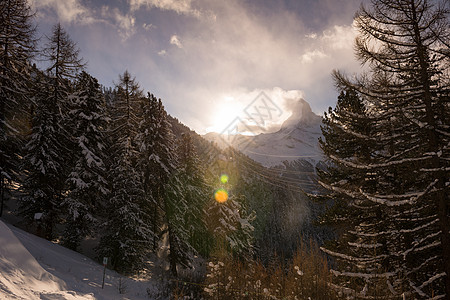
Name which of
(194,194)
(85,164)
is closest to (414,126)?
(85,164)

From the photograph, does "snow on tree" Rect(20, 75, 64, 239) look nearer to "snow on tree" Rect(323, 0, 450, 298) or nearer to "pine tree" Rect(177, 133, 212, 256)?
"pine tree" Rect(177, 133, 212, 256)

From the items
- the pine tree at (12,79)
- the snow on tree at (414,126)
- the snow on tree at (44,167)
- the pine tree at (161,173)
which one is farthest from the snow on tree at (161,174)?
the snow on tree at (414,126)

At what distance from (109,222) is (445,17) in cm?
1983

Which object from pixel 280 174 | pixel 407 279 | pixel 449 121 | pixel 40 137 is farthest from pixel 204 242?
pixel 280 174

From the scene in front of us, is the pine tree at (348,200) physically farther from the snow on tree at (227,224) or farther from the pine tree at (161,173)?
the pine tree at (161,173)

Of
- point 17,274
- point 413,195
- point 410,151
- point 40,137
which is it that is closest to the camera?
point 17,274

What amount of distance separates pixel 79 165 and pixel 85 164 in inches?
15.0

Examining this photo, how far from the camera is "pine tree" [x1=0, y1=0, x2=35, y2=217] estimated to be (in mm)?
16078

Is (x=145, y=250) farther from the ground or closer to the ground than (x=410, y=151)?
closer to the ground

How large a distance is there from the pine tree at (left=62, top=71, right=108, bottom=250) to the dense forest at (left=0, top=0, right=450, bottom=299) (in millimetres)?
95

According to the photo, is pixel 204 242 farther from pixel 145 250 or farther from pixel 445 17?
pixel 445 17

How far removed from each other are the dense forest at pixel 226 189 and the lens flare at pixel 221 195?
0.14m

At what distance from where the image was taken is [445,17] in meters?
6.41

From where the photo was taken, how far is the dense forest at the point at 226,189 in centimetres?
673
